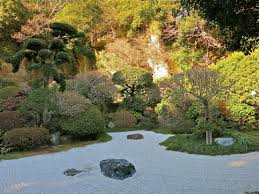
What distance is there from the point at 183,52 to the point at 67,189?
56.5 ft

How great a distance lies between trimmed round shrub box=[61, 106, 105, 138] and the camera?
563 inches

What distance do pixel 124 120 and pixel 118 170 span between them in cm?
1027

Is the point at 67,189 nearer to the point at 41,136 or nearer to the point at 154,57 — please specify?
the point at 41,136

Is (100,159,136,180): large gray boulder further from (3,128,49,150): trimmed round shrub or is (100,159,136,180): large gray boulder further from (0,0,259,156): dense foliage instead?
(3,128,49,150): trimmed round shrub

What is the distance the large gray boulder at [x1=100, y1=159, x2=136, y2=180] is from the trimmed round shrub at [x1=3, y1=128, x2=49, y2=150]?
435 cm

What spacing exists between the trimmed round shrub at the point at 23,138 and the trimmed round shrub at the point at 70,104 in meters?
1.77

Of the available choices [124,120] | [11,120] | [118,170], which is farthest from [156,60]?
[118,170]

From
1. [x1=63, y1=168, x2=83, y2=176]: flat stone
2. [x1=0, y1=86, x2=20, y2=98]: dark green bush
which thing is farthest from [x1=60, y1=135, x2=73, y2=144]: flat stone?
[x1=0, y1=86, x2=20, y2=98]: dark green bush

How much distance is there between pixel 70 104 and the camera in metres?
14.5

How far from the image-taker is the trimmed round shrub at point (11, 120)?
13672 mm

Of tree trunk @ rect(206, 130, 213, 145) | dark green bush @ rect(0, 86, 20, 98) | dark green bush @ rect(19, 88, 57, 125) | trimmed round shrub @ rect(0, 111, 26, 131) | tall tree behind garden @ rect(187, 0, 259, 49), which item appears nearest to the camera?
tall tree behind garden @ rect(187, 0, 259, 49)

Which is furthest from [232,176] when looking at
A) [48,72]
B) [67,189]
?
[48,72]

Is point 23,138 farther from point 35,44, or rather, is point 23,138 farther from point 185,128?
point 185,128

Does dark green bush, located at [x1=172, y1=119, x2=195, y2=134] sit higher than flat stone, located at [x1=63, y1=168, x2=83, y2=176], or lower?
higher
